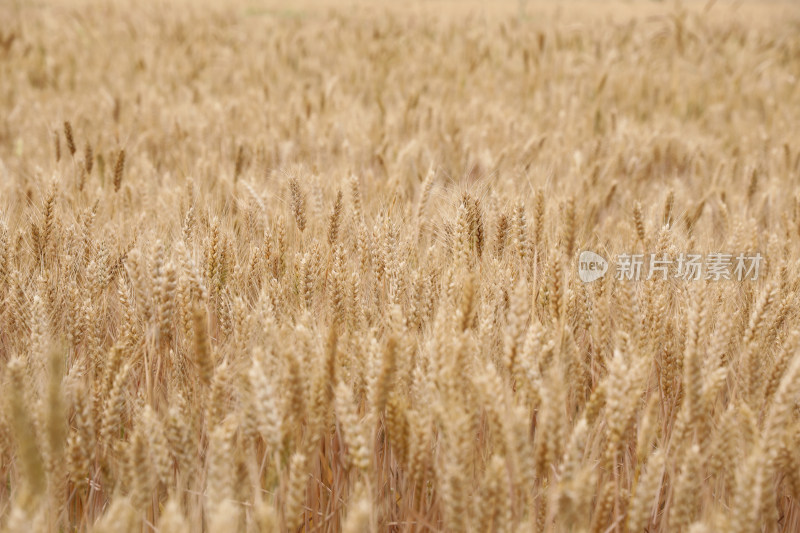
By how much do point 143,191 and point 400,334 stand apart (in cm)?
148

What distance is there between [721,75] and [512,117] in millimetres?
3132

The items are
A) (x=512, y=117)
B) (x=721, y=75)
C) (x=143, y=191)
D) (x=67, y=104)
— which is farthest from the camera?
(x=721, y=75)

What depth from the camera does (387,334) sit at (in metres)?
1.32

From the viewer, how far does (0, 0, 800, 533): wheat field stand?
93 centimetres

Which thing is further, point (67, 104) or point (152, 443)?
point (67, 104)

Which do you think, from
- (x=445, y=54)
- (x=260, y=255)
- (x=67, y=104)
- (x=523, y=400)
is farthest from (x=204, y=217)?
(x=445, y=54)

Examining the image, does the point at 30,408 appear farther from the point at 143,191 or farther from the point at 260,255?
the point at 143,191

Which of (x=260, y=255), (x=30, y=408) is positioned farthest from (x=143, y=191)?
(x=30, y=408)

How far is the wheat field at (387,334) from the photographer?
3.05ft

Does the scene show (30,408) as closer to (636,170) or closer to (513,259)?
(513,259)

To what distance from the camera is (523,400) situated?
1018mm

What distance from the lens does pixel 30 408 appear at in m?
1.04

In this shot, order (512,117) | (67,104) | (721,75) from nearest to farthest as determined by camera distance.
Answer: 1. (512,117)
2. (67,104)
3. (721,75)

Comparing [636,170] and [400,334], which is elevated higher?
[400,334]
